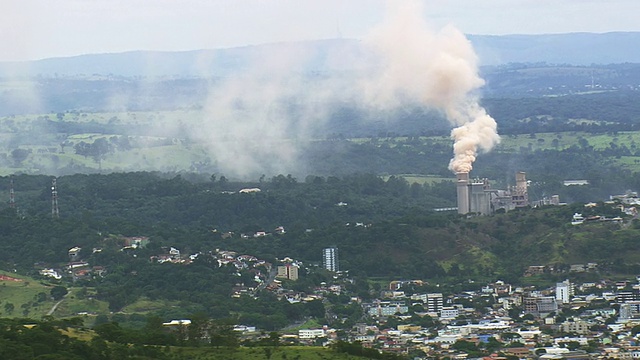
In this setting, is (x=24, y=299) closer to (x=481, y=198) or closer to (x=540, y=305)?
(x=540, y=305)

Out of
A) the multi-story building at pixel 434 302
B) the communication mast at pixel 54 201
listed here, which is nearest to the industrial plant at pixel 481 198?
the multi-story building at pixel 434 302

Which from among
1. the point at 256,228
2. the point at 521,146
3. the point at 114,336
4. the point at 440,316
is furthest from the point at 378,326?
the point at 521,146

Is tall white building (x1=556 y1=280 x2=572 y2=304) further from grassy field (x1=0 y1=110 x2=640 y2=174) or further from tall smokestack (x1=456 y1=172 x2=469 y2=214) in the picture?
grassy field (x1=0 y1=110 x2=640 y2=174)

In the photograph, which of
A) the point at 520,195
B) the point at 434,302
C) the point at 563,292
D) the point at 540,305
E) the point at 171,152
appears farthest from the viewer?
the point at 171,152

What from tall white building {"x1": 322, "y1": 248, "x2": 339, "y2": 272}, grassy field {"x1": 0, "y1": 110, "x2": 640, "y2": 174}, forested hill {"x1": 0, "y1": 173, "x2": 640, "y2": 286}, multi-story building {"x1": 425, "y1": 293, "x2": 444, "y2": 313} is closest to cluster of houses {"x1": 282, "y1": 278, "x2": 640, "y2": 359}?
multi-story building {"x1": 425, "y1": 293, "x2": 444, "y2": 313}

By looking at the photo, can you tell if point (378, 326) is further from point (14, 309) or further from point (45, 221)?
point (45, 221)

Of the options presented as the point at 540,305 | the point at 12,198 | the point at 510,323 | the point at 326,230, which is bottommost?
the point at 510,323

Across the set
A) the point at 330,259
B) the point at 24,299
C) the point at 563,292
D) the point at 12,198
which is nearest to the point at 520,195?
the point at 330,259
